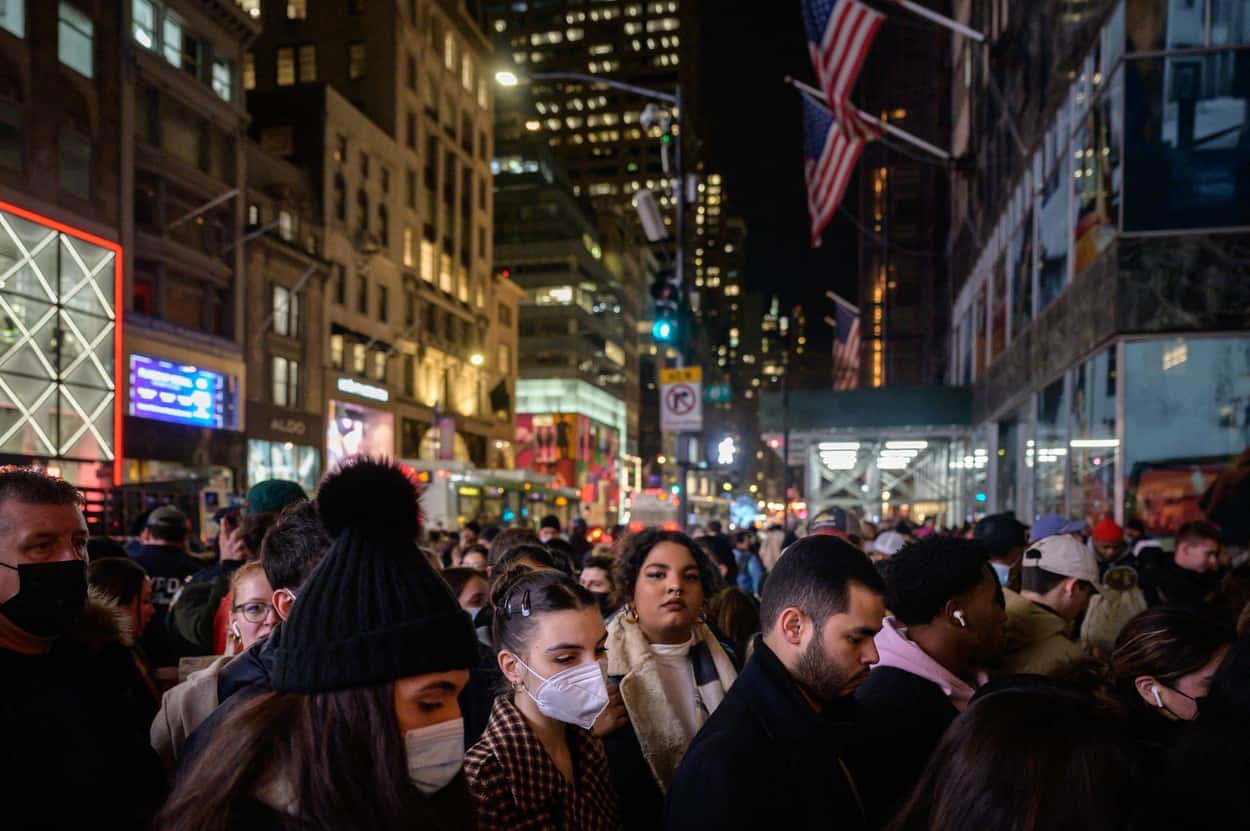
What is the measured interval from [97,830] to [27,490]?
1.09 m

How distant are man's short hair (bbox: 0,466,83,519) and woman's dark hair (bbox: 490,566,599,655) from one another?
1.47 m

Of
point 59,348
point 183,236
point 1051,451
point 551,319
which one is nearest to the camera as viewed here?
point 1051,451

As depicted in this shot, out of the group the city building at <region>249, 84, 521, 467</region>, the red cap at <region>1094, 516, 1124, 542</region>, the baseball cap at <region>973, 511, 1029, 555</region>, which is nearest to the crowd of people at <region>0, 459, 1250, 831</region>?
the baseball cap at <region>973, 511, 1029, 555</region>

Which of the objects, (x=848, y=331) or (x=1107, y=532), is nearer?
(x=1107, y=532)

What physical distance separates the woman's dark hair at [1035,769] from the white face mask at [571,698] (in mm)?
1198

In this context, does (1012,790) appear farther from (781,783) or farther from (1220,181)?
(1220,181)

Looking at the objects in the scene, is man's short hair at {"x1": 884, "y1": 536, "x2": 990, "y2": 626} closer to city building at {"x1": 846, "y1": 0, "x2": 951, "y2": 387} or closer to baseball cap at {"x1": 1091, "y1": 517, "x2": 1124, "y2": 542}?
baseball cap at {"x1": 1091, "y1": 517, "x2": 1124, "y2": 542}

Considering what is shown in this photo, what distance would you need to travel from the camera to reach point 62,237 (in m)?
26.2

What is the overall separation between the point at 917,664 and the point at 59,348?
28523 mm

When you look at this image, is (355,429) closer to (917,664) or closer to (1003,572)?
(1003,572)

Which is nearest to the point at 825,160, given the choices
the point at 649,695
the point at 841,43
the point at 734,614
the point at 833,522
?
the point at 841,43

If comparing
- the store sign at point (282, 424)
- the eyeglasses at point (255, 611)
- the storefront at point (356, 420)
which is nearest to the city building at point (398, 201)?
the storefront at point (356, 420)

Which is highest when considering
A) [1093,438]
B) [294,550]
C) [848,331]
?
[848,331]

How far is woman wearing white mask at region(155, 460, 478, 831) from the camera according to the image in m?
1.83
